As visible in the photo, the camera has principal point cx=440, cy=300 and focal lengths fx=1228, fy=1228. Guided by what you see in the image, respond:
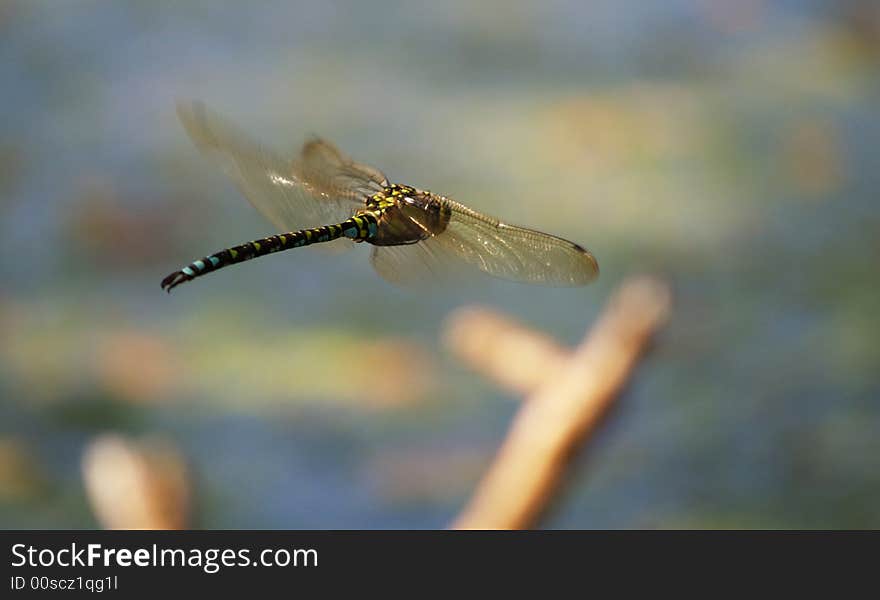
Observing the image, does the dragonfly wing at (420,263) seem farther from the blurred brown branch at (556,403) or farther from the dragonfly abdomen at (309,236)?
the blurred brown branch at (556,403)

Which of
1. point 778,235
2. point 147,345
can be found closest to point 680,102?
point 778,235

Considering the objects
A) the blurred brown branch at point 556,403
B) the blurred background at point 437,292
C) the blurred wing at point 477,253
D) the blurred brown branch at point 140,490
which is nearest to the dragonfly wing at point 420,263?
the blurred wing at point 477,253

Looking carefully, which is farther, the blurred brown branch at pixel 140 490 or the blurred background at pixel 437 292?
the blurred background at pixel 437 292

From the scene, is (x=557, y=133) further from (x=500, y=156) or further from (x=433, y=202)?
(x=433, y=202)

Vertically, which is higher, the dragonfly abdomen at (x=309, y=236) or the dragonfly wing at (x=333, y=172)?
the dragonfly wing at (x=333, y=172)

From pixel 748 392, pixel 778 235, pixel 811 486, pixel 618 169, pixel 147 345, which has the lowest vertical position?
pixel 811 486

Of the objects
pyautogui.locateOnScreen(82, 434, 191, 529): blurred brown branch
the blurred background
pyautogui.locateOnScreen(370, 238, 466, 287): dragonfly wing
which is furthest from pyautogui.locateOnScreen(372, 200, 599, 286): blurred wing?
the blurred background

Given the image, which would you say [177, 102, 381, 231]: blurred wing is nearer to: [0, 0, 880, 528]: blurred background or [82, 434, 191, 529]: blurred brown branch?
[82, 434, 191, 529]: blurred brown branch

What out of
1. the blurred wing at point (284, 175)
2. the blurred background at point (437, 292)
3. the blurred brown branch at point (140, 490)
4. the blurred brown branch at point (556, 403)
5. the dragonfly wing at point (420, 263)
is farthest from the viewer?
the blurred background at point (437, 292)
